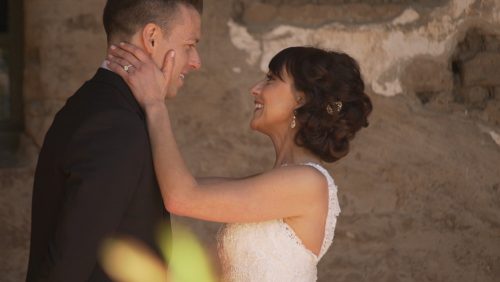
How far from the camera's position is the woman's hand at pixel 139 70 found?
300 cm

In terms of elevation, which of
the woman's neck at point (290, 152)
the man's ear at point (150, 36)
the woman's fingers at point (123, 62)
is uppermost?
the man's ear at point (150, 36)

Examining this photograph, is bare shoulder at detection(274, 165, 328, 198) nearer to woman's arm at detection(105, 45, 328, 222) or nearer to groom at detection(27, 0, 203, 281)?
woman's arm at detection(105, 45, 328, 222)

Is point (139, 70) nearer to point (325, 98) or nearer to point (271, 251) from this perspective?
point (325, 98)

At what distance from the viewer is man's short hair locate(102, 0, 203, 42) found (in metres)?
2.99

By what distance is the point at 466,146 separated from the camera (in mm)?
5160

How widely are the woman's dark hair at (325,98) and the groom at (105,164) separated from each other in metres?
0.49

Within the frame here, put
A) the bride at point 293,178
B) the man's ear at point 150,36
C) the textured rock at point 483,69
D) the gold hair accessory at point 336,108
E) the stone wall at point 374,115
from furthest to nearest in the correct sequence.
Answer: the textured rock at point 483,69 → the stone wall at point 374,115 → the gold hair accessory at point 336,108 → the bride at point 293,178 → the man's ear at point 150,36

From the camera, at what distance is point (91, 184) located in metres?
2.70

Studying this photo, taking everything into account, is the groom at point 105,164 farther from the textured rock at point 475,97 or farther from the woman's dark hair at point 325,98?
the textured rock at point 475,97

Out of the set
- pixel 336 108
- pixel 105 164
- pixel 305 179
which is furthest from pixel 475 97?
pixel 105 164

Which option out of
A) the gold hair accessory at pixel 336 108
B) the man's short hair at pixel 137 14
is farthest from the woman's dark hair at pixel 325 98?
the man's short hair at pixel 137 14

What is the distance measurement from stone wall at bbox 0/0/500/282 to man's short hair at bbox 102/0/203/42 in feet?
6.00

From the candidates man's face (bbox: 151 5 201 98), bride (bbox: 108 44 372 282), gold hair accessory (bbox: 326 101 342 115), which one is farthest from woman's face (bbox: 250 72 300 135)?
man's face (bbox: 151 5 201 98)

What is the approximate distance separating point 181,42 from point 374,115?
219 cm
